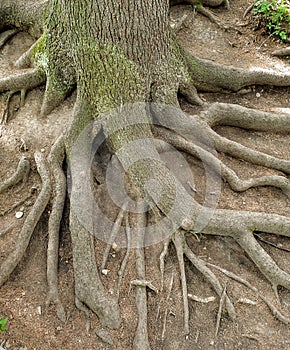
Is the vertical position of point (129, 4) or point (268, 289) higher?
point (129, 4)

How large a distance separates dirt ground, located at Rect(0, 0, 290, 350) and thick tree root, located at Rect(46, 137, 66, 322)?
77 millimetres

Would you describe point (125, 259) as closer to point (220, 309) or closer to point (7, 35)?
point (220, 309)

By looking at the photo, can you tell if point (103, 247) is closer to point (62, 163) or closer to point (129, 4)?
point (62, 163)

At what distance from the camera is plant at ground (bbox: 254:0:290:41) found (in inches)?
241

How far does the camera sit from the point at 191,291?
12.1 ft

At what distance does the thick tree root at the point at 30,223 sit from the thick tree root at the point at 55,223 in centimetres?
9

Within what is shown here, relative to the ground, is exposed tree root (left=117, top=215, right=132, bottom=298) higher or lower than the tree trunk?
lower

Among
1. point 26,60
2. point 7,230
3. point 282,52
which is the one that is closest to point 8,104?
point 26,60

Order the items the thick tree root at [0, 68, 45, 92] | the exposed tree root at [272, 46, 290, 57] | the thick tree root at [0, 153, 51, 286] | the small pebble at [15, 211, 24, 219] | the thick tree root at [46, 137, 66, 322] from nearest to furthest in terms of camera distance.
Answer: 1. the thick tree root at [46, 137, 66, 322]
2. the thick tree root at [0, 153, 51, 286]
3. the small pebble at [15, 211, 24, 219]
4. the thick tree root at [0, 68, 45, 92]
5. the exposed tree root at [272, 46, 290, 57]

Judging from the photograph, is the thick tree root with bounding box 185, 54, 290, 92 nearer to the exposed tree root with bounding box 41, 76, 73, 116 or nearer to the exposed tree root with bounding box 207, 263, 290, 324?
the exposed tree root with bounding box 41, 76, 73, 116

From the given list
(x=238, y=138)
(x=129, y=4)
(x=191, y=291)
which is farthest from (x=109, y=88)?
(x=191, y=291)

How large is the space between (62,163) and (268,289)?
249cm

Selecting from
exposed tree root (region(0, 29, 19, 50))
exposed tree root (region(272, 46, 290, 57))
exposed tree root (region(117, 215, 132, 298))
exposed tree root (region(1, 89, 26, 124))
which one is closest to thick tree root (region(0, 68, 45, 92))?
exposed tree root (region(1, 89, 26, 124))

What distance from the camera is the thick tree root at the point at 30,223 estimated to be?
12.1ft
